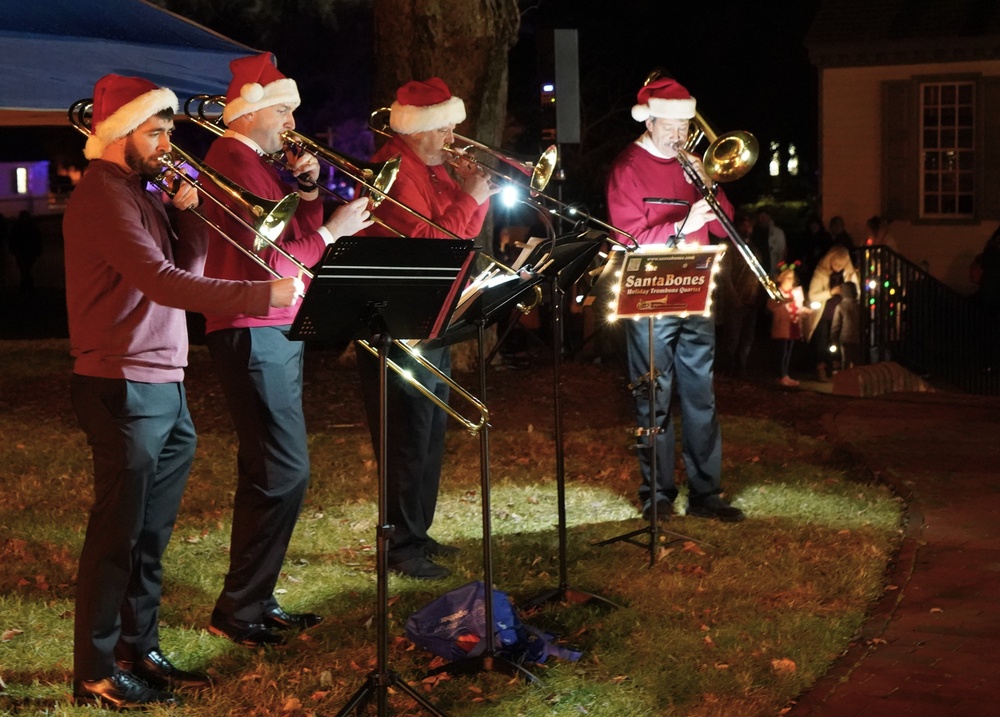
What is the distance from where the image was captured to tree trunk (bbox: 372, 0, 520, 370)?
11430 millimetres

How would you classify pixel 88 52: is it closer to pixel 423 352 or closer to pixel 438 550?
pixel 423 352

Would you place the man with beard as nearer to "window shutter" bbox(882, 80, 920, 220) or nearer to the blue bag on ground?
the blue bag on ground

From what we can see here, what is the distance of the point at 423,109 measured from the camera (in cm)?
609

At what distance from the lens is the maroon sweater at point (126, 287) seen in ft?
14.1

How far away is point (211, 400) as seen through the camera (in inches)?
454

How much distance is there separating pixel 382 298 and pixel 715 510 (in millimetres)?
3619

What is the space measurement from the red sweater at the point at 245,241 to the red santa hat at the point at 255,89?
5.2 inches

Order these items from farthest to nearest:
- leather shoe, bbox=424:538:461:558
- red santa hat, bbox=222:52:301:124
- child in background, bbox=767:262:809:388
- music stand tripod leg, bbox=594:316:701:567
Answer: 1. child in background, bbox=767:262:809:388
2. leather shoe, bbox=424:538:461:558
3. music stand tripod leg, bbox=594:316:701:567
4. red santa hat, bbox=222:52:301:124

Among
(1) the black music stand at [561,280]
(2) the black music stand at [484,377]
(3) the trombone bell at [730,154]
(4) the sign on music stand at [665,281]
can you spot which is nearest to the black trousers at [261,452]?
(2) the black music stand at [484,377]

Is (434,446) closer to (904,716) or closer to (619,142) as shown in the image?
(904,716)

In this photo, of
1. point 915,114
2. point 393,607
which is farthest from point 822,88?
point 393,607

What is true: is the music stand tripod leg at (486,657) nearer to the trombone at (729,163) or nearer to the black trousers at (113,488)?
the black trousers at (113,488)

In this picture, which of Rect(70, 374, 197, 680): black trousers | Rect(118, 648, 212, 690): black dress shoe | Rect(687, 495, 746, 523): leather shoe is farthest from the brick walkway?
Rect(70, 374, 197, 680): black trousers

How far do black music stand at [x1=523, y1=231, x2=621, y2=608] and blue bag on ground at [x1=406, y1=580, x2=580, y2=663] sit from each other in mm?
513
